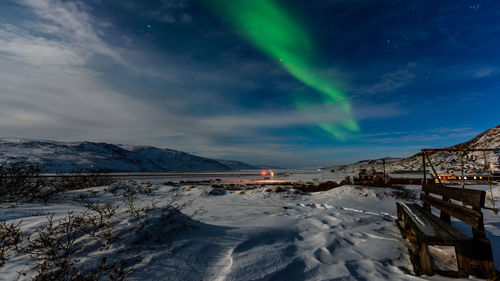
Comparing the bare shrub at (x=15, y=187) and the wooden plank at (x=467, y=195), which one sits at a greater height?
the wooden plank at (x=467, y=195)

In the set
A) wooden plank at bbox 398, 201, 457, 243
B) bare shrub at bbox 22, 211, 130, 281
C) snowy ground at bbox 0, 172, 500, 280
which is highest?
wooden plank at bbox 398, 201, 457, 243

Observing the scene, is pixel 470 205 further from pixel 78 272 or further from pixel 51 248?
pixel 51 248

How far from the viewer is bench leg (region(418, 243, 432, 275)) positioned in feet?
9.61

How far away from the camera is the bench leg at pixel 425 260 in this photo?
2930 mm

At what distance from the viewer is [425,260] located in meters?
2.98

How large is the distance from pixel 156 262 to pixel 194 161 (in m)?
181

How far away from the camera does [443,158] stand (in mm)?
45875

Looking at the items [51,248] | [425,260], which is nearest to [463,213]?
[425,260]

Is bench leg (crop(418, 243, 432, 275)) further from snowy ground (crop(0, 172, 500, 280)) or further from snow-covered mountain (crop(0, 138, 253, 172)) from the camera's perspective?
snow-covered mountain (crop(0, 138, 253, 172))

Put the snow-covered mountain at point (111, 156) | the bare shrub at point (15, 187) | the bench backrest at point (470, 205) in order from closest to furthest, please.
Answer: the bench backrest at point (470, 205) → the bare shrub at point (15, 187) → the snow-covered mountain at point (111, 156)

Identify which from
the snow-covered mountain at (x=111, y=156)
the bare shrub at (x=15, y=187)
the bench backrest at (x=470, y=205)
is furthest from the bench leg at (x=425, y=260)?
the snow-covered mountain at (x=111, y=156)

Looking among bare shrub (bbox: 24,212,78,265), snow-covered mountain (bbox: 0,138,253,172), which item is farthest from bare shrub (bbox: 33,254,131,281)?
snow-covered mountain (bbox: 0,138,253,172)

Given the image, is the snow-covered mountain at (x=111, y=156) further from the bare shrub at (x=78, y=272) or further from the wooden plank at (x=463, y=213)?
the wooden plank at (x=463, y=213)

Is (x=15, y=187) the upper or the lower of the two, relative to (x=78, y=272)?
upper
